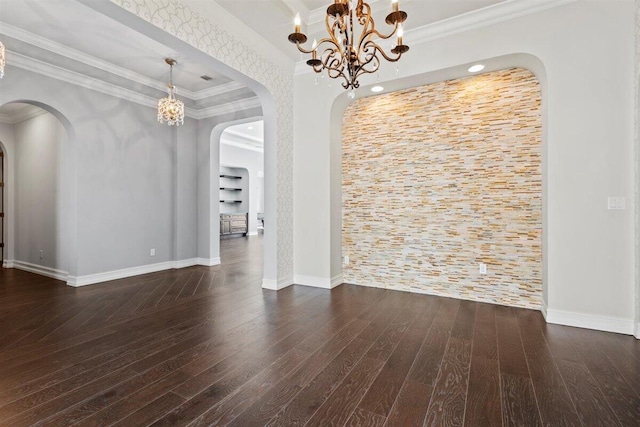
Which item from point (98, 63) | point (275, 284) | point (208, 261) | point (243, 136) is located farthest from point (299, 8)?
point (243, 136)

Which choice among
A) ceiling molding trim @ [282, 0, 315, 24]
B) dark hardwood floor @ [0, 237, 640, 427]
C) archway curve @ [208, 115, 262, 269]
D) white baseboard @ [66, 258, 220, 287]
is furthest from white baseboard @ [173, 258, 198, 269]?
ceiling molding trim @ [282, 0, 315, 24]

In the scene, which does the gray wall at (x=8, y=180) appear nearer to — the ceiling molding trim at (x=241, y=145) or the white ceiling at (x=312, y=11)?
the ceiling molding trim at (x=241, y=145)

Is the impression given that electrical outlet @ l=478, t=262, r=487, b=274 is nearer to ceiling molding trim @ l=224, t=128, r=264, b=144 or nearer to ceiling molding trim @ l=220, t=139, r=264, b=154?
ceiling molding trim @ l=224, t=128, r=264, b=144

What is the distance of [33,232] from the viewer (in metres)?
5.47


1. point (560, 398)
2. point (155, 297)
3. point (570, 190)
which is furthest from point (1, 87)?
point (570, 190)

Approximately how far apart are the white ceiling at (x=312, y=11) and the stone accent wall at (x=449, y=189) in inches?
32.5

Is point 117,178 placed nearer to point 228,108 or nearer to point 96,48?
point 96,48

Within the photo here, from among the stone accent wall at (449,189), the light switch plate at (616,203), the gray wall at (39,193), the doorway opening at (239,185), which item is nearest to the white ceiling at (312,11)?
the stone accent wall at (449,189)

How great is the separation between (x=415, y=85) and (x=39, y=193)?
21.0 ft

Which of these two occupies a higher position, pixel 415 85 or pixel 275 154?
pixel 415 85

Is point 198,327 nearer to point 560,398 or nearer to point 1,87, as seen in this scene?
point 560,398

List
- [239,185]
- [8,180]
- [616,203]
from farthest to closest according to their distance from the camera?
[239,185], [8,180], [616,203]

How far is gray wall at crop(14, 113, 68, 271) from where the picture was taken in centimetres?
501

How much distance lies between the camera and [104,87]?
189 inches
